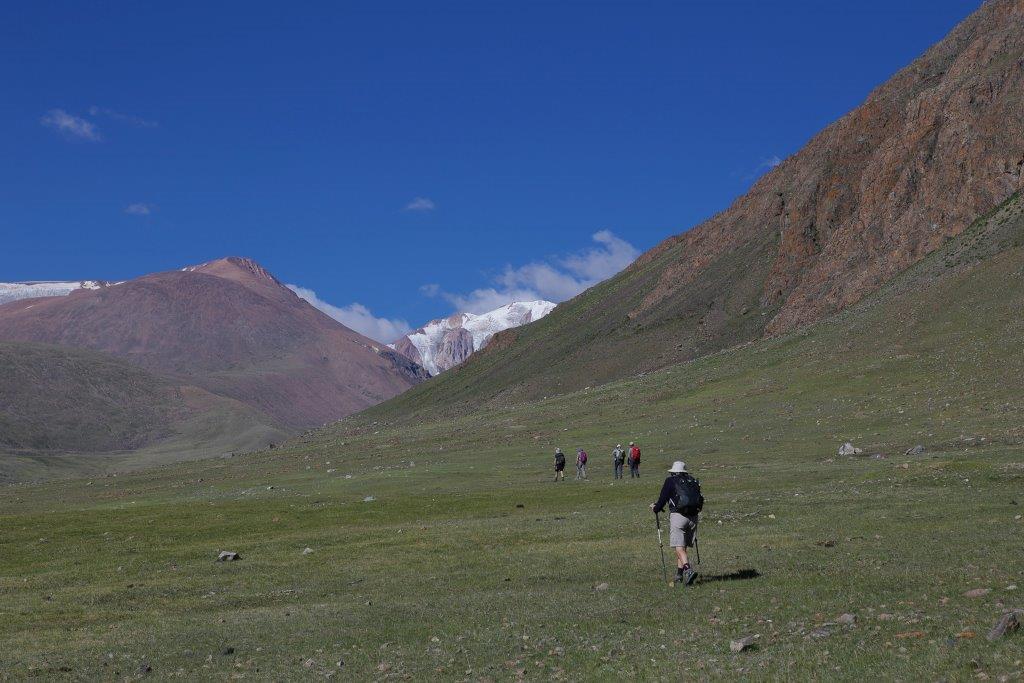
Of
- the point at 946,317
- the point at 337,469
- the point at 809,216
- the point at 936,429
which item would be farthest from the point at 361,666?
the point at 809,216

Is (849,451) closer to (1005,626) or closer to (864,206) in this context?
(1005,626)

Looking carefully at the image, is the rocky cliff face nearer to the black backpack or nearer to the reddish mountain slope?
the reddish mountain slope

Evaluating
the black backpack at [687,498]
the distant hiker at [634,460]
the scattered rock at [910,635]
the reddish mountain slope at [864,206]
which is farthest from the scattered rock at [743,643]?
the reddish mountain slope at [864,206]

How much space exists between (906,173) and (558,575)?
135452 mm

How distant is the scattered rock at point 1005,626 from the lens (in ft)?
45.5

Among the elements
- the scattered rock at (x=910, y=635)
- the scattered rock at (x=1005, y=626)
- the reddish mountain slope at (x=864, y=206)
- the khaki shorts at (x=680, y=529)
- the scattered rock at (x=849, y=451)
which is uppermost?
the reddish mountain slope at (x=864, y=206)

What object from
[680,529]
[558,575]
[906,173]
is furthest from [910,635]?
[906,173]

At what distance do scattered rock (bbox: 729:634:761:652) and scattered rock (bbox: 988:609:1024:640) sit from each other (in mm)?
3439

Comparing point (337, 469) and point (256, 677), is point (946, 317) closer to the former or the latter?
point (337, 469)

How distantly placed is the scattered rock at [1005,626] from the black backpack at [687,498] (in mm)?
8266

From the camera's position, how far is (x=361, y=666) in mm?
16797

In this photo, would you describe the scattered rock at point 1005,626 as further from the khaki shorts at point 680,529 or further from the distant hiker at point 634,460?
the distant hiker at point 634,460

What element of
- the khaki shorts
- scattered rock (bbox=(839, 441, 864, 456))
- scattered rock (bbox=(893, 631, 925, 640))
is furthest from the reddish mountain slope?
scattered rock (bbox=(893, 631, 925, 640))

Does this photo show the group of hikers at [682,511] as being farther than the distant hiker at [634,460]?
No
